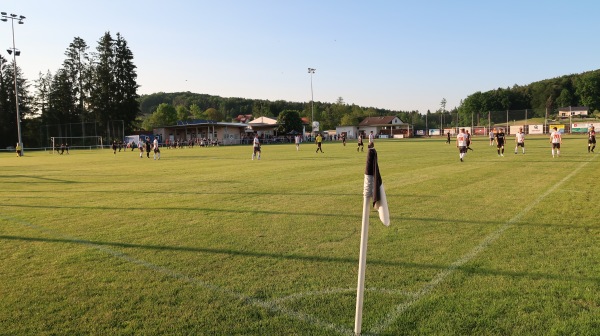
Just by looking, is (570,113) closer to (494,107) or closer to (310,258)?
(494,107)

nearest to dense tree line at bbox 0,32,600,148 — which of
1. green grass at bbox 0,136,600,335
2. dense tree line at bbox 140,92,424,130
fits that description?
dense tree line at bbox 140,92,424,130

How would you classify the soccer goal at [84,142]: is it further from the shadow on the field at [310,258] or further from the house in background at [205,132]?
the shadow on the field at [310,258]

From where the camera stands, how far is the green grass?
3727mm

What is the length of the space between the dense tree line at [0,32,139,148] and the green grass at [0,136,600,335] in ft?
238

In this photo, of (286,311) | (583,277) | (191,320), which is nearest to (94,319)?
(191,320)

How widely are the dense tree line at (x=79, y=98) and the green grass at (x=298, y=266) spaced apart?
238 ft

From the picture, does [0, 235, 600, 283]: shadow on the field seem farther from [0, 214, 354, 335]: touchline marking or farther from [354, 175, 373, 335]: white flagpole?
[354, 175, 373, 335]: white flagpole

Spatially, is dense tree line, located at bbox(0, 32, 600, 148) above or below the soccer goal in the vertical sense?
above

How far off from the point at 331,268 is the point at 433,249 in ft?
5.71

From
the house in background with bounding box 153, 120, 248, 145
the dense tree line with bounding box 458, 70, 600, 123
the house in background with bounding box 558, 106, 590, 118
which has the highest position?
the dense tree line with bounding box 458, 70, 600, 123

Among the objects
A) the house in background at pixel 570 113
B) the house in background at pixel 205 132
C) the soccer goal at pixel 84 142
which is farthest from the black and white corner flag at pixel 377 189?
the house in background at pixel 570 113

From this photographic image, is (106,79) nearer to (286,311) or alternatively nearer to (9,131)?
(9,131)

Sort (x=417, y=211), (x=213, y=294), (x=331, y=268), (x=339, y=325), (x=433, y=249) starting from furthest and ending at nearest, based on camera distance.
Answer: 1. (x=417, y=211)
2. (x=433, y=249)
3. (x=331, y=268)
4. (x=213, y=294)
5. (x=339, y=325)

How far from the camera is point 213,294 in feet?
14.2
